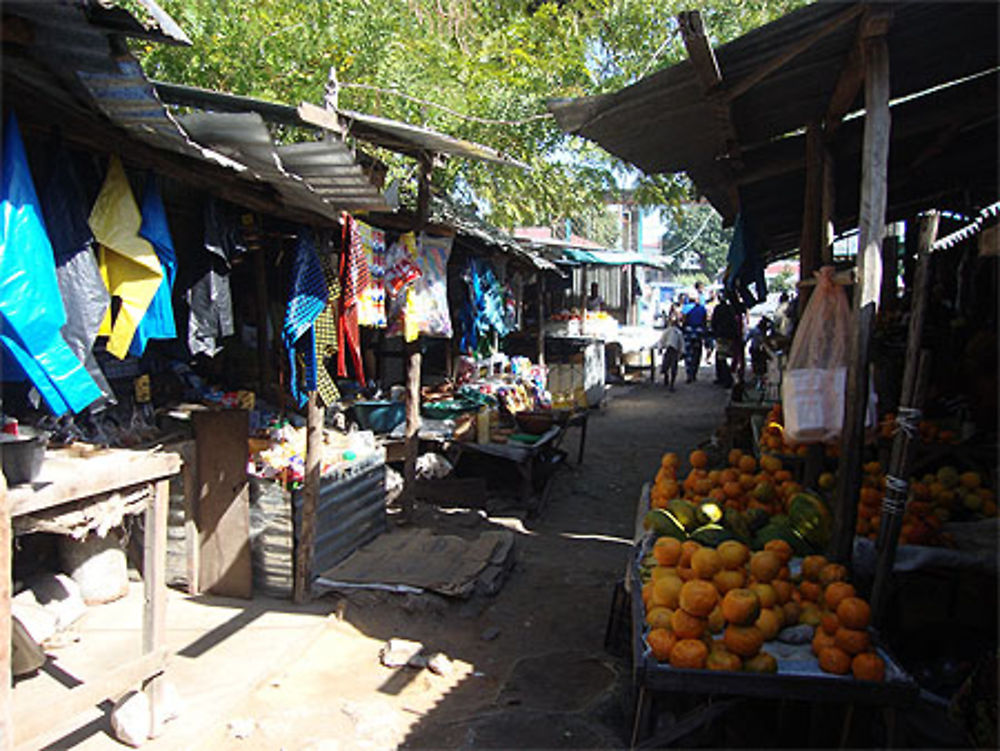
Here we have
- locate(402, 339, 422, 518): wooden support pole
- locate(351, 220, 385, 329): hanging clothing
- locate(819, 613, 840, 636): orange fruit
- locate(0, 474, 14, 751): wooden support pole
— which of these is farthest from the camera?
locate(402, 339, 422, 518): wooden support pole

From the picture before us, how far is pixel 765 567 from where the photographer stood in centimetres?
296

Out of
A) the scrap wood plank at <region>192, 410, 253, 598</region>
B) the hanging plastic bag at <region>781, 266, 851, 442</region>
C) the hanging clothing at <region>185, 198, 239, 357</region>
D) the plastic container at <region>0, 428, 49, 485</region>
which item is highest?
the hanging clothing at <region>185, 198, 239, 357</region>

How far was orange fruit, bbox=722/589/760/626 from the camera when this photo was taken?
8.86 ft

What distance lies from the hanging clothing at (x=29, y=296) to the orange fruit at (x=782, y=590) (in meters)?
2.79

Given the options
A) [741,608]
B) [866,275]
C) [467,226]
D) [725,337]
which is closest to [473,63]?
[467,226]

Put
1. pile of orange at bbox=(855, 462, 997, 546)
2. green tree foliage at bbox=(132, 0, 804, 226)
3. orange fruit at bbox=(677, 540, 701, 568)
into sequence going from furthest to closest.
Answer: green tree foliage at bbox=(132, 0, 804, 226)
pile of orange at bbox=(855, 462, 997, 546)
orange fruit at bbox=(677, 540, 701, 568)

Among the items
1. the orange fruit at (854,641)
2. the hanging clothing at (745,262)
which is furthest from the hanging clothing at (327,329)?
the hanging clothing at (745,262)

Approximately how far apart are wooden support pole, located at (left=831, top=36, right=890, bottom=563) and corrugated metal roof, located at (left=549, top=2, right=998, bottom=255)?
0.85 feet

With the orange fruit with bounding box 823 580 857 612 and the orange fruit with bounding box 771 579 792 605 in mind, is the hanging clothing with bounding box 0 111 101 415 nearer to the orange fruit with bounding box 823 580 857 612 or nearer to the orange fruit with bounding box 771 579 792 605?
the orange fruit with bounding box 771 579 792 605

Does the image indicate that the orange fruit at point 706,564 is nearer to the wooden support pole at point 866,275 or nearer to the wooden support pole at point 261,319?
the wooden support pole at point 866,275

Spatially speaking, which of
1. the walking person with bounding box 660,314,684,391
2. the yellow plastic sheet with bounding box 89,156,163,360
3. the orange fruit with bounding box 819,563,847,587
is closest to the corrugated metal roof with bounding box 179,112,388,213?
the yellow plastic sheet with bounding box 89,156,163,360

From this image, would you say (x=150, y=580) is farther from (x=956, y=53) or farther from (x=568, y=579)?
(x=956, y=53)

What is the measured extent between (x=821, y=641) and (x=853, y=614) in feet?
0.50

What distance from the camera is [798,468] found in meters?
5.20
